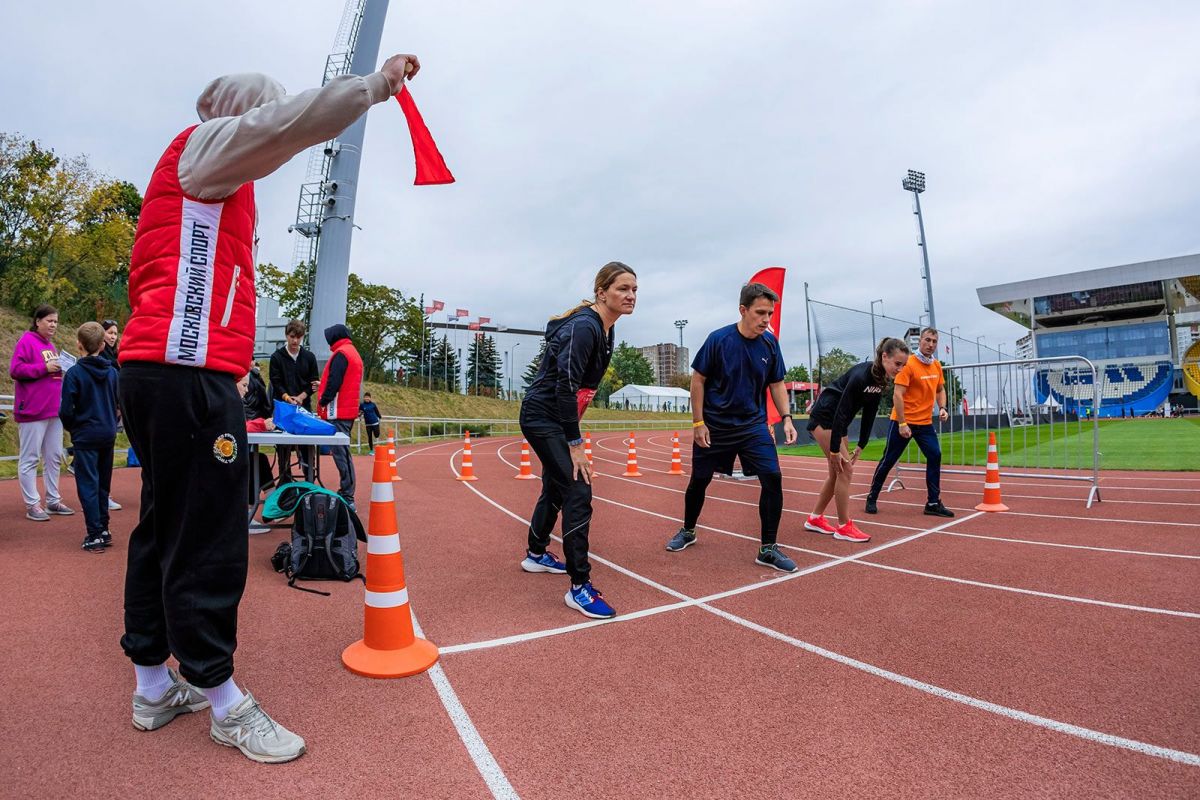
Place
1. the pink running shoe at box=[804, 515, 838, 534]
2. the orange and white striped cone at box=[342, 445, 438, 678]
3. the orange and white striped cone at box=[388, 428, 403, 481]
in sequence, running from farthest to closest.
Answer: the pink running shoe at box=[804, 515, 838, 534] < the orange and white striped cone at box=[388, 428, 403, 481] < the orange and white striped cone at box=[342, 445, 438, 678]

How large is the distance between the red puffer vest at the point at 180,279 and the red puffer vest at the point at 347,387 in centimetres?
420

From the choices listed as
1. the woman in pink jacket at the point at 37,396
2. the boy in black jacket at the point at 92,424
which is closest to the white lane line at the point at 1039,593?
the boy in black jacket at the point at 92,424

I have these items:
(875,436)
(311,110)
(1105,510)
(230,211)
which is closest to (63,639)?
(230,211)

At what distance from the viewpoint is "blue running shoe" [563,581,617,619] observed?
336cm

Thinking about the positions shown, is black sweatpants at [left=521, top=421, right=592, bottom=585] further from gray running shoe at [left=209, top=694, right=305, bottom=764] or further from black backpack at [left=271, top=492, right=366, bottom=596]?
gray running shoe at [left=209, top=694, right=305, bottom=764]

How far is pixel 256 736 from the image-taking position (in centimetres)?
198

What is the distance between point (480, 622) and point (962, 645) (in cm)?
248

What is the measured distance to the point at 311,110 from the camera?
180 cm

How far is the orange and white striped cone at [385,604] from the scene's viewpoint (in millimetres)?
2703


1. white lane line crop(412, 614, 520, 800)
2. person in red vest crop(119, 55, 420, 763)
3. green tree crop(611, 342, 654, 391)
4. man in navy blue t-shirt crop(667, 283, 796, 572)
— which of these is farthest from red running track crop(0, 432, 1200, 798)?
green tree crop(611, 342, 654, 391)

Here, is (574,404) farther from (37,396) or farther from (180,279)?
(37,396)

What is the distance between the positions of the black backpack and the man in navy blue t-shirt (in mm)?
2562

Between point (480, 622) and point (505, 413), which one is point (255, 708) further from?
point (505, 413)

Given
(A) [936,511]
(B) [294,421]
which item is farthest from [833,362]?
(B) [294,421]
